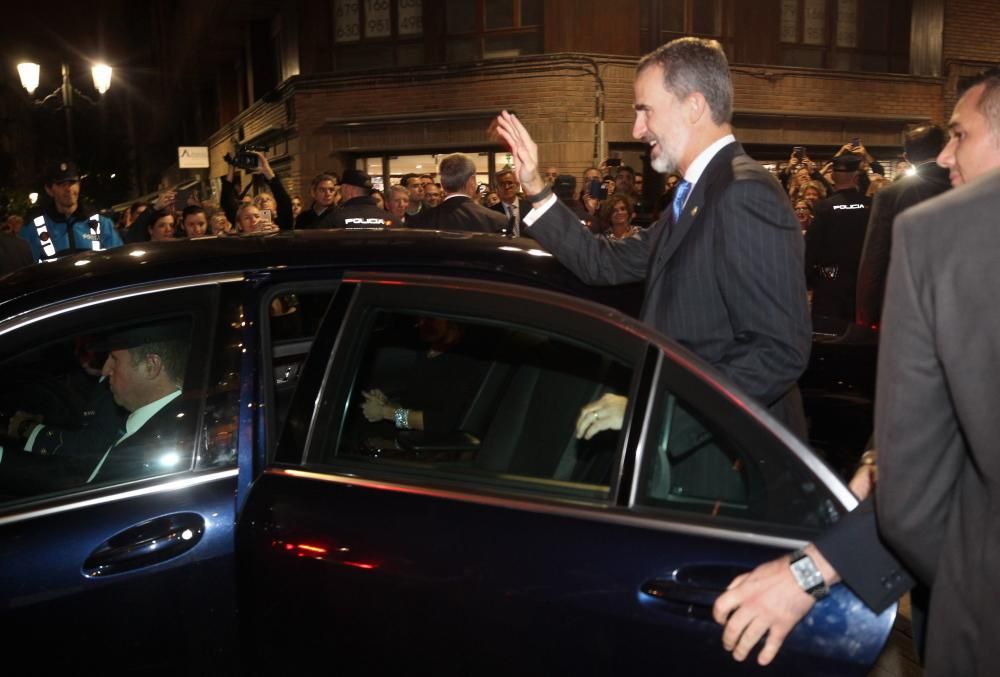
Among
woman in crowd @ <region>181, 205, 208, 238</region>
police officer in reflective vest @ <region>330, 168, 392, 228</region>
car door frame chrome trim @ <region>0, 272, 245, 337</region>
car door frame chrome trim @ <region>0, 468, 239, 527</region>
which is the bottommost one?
car door frame chrome trim @ <region>0, 468, 239, 527</region>

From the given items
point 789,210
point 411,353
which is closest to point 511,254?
point 411,353

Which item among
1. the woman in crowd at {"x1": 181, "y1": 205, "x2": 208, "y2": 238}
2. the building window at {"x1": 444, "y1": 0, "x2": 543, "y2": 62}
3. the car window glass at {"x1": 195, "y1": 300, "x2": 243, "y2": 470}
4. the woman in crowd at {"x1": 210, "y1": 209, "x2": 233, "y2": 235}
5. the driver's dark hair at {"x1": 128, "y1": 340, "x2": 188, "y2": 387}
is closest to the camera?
the car window glass at {"x1": 195, "y1": 300, "x2": 243, "y2": 470}

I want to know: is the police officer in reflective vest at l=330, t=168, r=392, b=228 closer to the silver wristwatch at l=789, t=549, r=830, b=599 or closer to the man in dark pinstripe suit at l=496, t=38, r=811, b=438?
the man in dark pinstripe suit at l=496, t=38, r=811, b=438

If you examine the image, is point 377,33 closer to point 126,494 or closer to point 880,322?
point 880,322

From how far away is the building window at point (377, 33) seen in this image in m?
17.3

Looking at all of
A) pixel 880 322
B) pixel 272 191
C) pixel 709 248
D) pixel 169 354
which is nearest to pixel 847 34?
pixel 272 191

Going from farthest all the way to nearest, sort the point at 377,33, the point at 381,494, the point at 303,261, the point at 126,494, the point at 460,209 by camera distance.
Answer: the point at 377,33, the point at 460,209, the point at 303,261, the point at 126,494, the point at 381,494

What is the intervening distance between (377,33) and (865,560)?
680 inches

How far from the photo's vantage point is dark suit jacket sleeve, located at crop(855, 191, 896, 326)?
519 cm

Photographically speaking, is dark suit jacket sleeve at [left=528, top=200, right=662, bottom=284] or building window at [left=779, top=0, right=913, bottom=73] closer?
dark suit jacket sleeve at [left=528, top=200, right=662, bottom=284]

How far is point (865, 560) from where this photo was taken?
5.26 feet

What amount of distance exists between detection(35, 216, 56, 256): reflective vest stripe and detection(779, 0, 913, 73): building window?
14.2 metres

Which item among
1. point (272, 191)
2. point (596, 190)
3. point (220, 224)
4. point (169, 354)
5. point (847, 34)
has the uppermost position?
point (847, 34)

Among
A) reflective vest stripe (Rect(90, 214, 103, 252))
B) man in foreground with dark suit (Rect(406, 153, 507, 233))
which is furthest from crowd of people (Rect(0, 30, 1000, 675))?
reflective vest stripe (Rect(90, 214, 103, 252))
